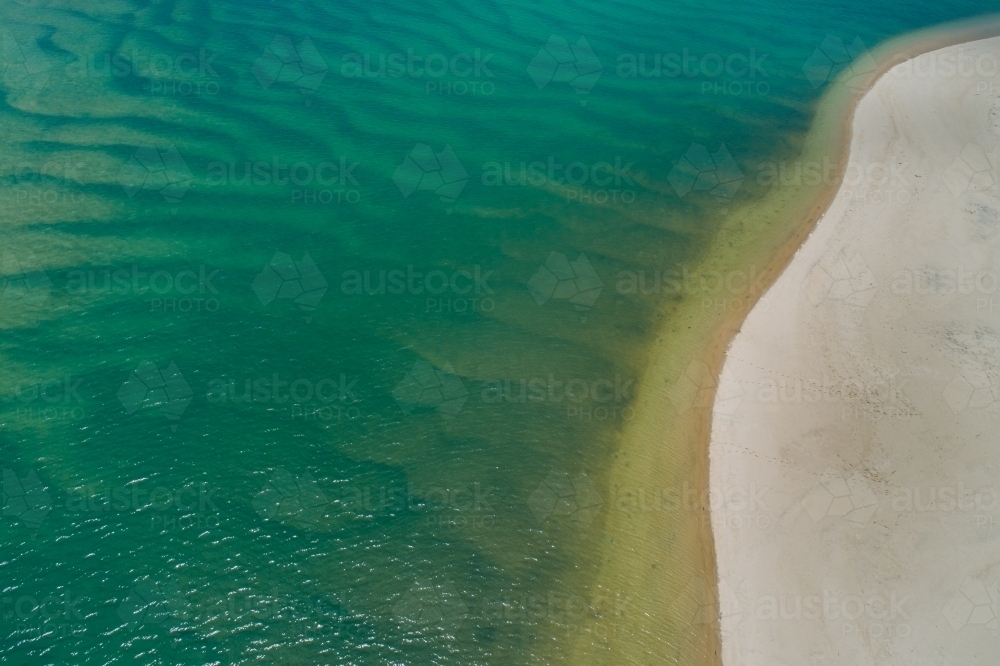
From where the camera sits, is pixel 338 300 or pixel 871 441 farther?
pixel 338 300

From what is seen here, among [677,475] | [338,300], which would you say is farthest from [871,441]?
[338,300]

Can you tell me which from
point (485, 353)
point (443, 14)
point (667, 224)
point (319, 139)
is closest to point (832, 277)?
point (667, 224)

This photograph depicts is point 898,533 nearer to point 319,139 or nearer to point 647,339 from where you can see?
point 647,339

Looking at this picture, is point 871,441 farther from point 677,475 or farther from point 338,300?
point 338,300

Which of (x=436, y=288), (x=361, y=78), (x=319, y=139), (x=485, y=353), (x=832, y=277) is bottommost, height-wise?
(x=485, y=353)

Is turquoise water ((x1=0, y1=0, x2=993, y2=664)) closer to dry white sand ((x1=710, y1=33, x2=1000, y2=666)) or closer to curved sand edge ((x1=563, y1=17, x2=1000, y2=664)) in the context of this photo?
curved sand edge ((x1=563, y1=17, x2=1000, y2=664))
